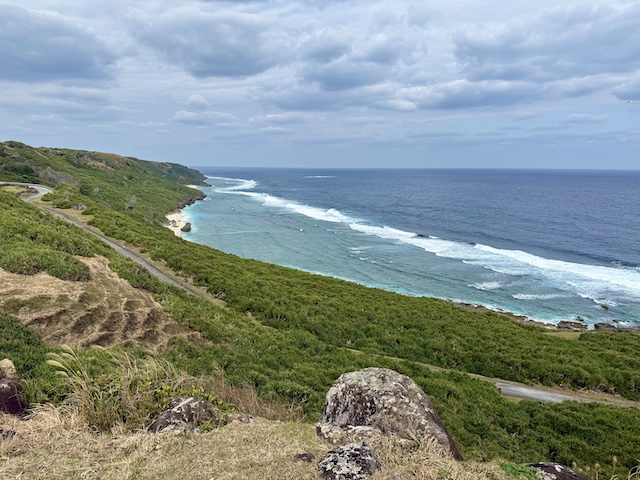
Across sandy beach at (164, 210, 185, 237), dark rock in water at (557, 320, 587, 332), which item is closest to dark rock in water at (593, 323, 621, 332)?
dark rock in water at (557, 320, 587, 332)

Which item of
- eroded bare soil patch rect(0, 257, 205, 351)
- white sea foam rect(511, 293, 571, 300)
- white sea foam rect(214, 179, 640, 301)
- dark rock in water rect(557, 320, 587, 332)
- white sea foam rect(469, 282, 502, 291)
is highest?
eroded bare soil patch rect(0, 257, 205, 351)

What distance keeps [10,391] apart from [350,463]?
682 cm

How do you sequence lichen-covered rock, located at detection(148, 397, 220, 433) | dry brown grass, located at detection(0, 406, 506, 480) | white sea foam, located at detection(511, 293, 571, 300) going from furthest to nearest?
white sea foam, located at detection(511, 293, 571, 300) < lichen-covered rock, located at detection(148, 397, 220, 433) < dry brown grass, located at detection(0, 406, 506, 480)

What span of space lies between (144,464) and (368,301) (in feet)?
84.4

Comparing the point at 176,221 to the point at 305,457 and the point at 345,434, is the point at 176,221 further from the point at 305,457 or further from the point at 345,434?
the point at 305,457

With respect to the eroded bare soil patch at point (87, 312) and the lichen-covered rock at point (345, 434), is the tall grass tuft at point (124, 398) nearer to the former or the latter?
the lichen-covered rock at point (345, 434)

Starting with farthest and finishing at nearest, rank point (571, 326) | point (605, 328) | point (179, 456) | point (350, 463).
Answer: point (571, 326)
point (605, 328)
point (179, 456)
point (350, 463)

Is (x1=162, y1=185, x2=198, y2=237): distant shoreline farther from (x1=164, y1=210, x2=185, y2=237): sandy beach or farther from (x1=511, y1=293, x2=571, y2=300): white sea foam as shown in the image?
(x1=511, y1=293, x2=571, y2=300): white sea foam

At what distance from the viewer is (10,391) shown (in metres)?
Result: 7.38

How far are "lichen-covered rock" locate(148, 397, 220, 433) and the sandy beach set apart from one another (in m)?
67.1

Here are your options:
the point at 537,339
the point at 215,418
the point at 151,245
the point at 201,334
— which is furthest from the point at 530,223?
the point at 215,418

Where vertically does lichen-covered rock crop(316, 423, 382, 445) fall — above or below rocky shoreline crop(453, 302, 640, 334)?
above

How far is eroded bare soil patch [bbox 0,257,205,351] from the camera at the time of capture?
12.8m

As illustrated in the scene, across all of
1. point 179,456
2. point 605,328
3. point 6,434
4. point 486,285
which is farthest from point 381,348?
point 486,285
